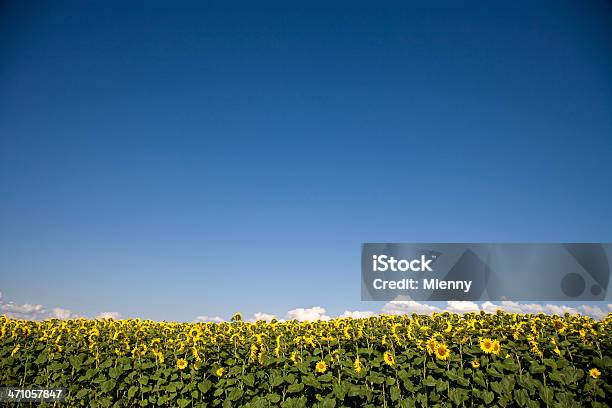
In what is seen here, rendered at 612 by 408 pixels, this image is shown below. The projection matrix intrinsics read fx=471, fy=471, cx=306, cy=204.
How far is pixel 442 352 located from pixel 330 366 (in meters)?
1.58

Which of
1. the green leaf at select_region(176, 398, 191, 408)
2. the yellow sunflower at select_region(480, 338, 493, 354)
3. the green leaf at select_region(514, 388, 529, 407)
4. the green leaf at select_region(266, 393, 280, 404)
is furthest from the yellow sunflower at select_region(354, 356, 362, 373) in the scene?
the green leaf at select_region(176, 398, 191, 408)

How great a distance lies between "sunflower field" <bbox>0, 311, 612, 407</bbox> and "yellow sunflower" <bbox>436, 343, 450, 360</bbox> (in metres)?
0.01

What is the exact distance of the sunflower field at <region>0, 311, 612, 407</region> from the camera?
631 centimetres

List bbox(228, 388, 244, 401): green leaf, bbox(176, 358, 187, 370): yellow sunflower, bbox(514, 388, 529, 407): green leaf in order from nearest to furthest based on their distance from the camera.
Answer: bbox(514, 388, 529, 407): green leaf → bbox(228, 388, 244, 401): green leaf → bbox(176, 358, 187, 370): yellow sunflower

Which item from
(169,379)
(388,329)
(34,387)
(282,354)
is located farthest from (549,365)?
(34,387)

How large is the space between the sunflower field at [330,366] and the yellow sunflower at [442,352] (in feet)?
0.04

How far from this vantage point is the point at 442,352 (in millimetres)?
6598

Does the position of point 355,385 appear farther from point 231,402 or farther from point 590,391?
point 590,391

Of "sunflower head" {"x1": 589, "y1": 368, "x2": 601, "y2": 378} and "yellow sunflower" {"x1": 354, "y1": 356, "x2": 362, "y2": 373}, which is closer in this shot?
"sunflower head" {"x1": 589, "y1": 368, "x2": 601, "y2": 378}

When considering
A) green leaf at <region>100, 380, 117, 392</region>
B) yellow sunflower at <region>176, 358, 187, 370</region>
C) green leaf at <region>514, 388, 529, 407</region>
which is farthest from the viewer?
green leaf at <region>100, 380, 117, 392</region>

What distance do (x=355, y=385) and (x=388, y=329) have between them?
1602 millimetres

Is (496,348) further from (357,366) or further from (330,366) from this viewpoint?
(330,366)

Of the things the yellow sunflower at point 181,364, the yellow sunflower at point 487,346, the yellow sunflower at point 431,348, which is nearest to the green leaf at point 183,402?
the yellow sunflower at point 181,364

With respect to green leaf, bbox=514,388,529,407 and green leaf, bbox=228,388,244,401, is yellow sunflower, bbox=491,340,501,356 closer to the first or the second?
green leaf, bbox=514,388,529,407
